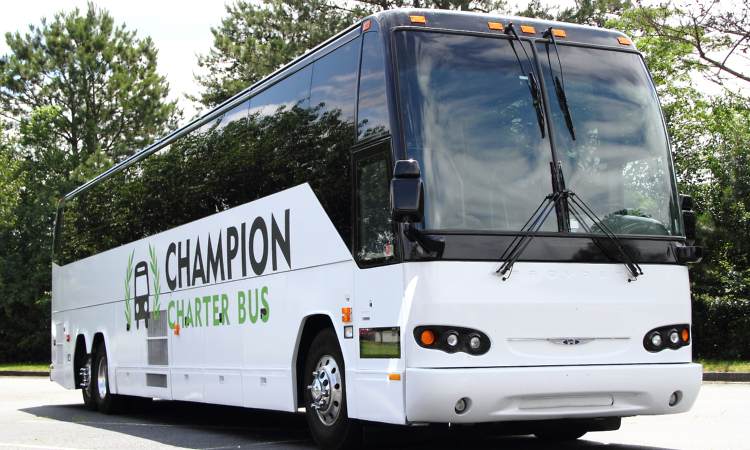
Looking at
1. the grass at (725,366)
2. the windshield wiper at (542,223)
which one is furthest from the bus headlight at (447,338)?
the grass at (725,366)

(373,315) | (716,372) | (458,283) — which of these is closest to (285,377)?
(373,315)

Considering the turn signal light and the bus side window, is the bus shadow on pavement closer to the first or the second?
the bus side window

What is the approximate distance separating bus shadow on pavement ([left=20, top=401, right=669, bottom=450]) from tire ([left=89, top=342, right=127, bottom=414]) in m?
0.23

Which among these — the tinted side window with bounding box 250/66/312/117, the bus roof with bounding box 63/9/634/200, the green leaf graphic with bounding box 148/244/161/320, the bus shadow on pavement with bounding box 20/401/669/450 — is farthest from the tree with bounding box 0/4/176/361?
the bus roof with bounding box 63/9/634/200

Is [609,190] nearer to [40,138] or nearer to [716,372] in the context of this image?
[716,372]

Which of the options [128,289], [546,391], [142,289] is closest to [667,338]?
[546,391]

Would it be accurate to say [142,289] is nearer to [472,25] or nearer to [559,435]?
[559,435]

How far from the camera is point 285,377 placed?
10.7m

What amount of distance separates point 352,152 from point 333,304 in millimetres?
1391

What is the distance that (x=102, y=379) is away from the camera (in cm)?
1767

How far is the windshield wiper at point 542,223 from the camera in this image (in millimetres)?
8422

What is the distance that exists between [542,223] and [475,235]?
0.60 m

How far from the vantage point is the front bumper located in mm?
8078

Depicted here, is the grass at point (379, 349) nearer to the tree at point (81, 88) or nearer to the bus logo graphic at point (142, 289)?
the bus logo graphic at point (142, 289)
